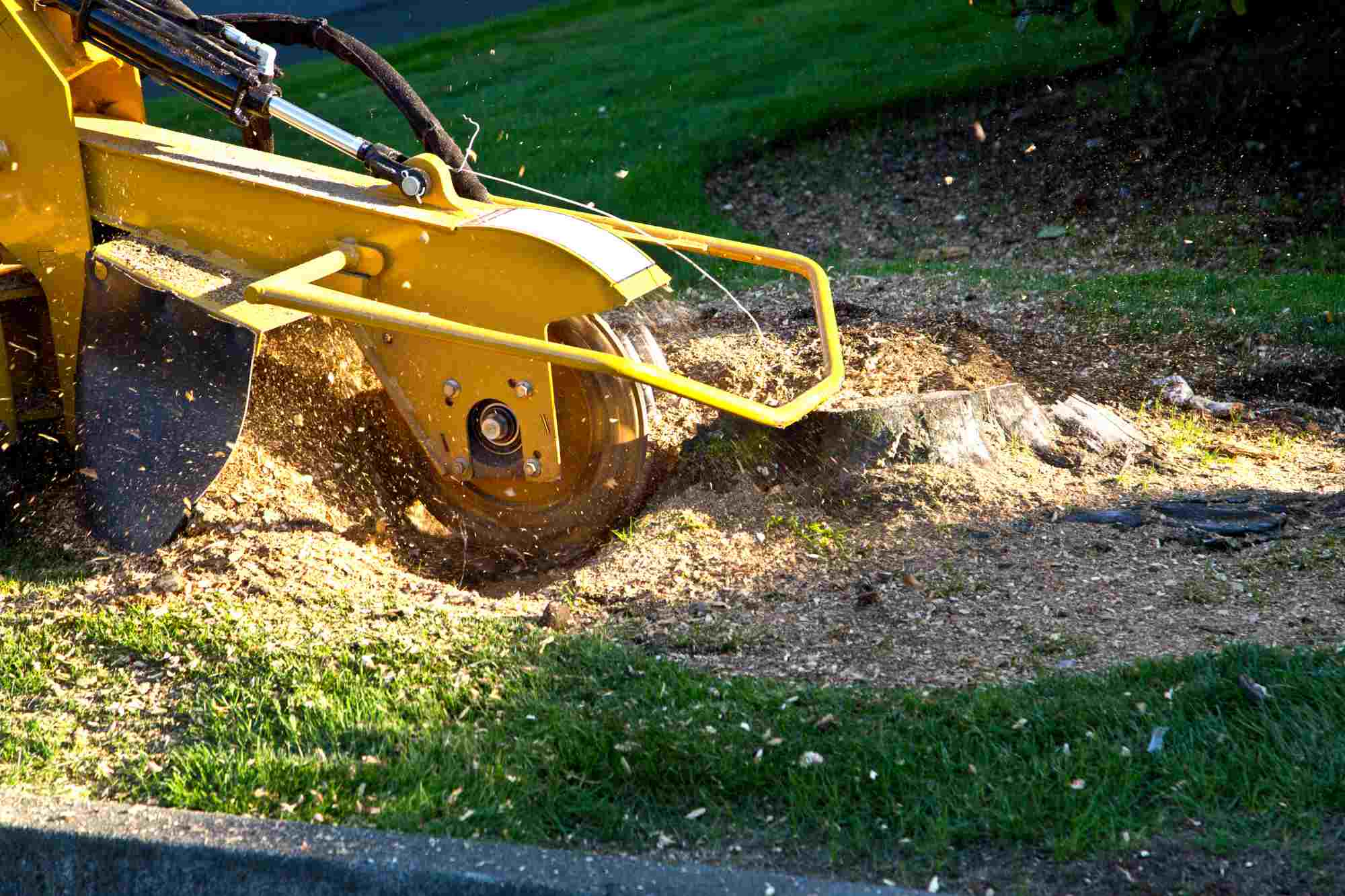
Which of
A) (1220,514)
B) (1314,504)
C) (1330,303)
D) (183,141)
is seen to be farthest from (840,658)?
(1330,303)

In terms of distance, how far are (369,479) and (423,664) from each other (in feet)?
3.91

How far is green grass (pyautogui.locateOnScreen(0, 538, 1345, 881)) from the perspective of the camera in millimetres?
2727

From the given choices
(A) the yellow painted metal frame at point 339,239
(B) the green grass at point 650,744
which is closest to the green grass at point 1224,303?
(A) the yellow painted metal frame at point 339,239

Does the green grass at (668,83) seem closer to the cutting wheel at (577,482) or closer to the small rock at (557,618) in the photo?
the cutting wheel at (577,482)

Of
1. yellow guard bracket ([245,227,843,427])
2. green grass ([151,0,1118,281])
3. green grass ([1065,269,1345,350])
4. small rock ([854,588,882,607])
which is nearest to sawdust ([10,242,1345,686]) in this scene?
small rock ([854,588,882,607])

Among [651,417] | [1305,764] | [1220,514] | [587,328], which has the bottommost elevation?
[1305,764]

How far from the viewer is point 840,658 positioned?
3348 millimetres

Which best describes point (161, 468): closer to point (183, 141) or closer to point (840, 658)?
point (183, 141)

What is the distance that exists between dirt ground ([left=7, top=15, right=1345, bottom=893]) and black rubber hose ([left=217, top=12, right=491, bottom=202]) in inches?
29.7

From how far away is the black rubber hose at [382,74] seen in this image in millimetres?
3928

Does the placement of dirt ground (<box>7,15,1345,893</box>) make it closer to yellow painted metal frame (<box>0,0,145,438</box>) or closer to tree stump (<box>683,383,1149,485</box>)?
tree stump (<box>683,383,1149,485</box>)

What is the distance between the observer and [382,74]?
3.96 metres

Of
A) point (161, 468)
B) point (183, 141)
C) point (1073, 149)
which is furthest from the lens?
point (1073, 149)

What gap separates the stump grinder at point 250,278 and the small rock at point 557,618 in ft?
1.59
